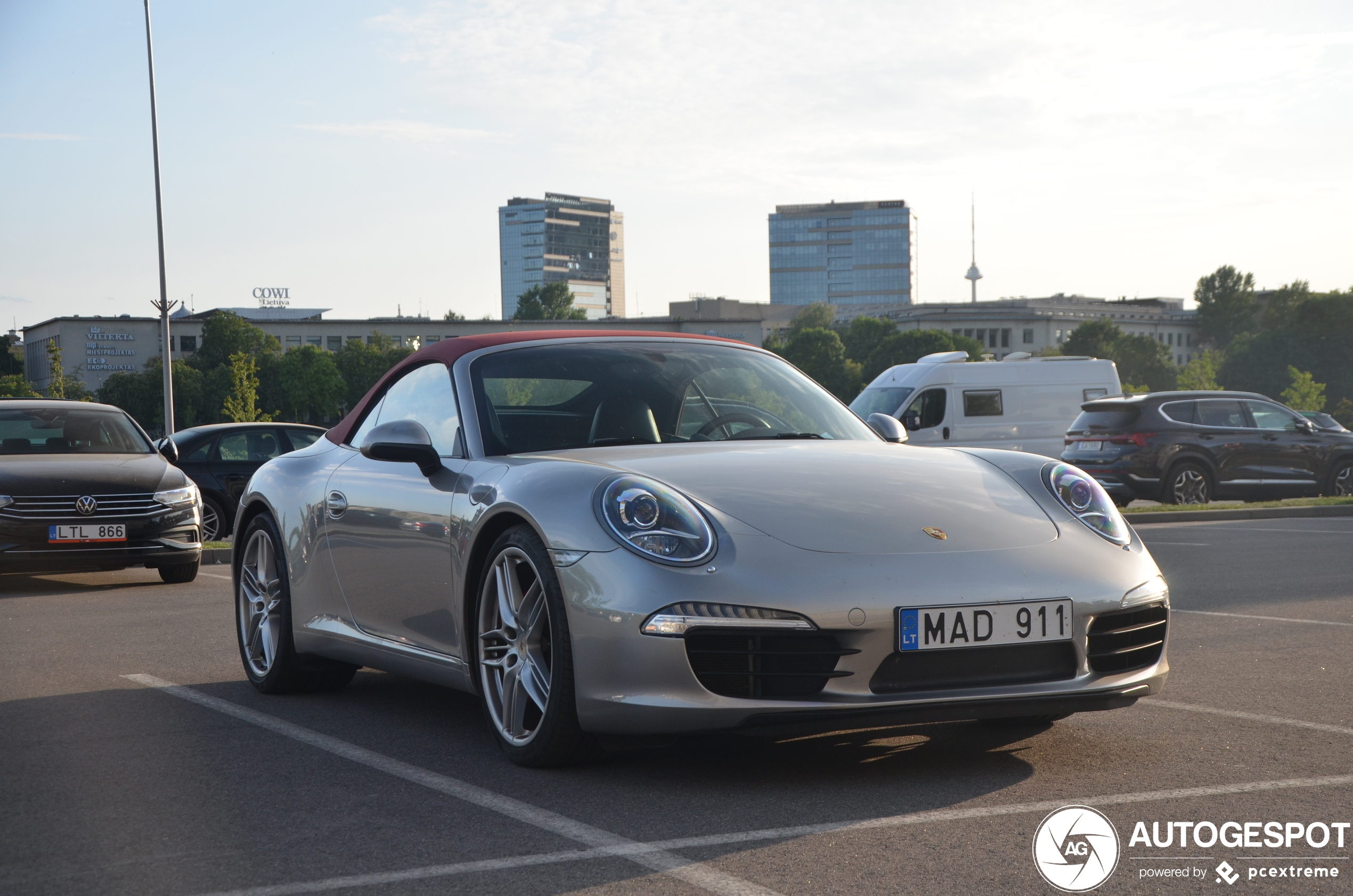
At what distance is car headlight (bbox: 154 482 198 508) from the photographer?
37.1 feet

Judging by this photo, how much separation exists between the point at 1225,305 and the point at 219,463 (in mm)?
161403

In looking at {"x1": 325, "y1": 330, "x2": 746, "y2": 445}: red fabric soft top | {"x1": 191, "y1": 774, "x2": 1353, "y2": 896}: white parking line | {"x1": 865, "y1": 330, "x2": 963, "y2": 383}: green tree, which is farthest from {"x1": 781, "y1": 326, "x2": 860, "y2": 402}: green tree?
{"x1": 191, "y1": 774, "x2": 1353, "y2": 896}: white parking line

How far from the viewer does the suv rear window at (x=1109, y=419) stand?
63.7 ft

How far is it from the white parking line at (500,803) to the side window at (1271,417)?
17024 millimetres

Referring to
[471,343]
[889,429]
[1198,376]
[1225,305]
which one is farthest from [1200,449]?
[1225,305]

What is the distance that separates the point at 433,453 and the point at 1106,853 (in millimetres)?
2580

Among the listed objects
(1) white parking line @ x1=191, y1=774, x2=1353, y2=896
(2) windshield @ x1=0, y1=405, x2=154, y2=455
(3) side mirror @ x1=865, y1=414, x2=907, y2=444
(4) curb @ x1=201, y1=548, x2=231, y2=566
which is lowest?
(4) curb @ x1=201, y1=548, x2=231, y2=566

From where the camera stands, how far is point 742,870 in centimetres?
321

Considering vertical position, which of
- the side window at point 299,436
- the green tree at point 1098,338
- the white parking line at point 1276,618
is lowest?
the white parking line at point 1276,618

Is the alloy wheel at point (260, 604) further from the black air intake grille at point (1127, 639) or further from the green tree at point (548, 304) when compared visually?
the green tree at point (548, 304)

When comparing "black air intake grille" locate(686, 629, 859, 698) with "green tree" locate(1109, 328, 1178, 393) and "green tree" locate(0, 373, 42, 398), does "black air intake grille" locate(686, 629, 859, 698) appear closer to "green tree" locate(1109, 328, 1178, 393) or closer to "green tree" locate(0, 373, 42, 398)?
"green tree" locate(0, 373, 42, 398)

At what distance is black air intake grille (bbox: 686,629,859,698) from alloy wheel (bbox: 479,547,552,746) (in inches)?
21.3

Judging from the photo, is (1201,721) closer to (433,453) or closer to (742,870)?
(742,870)

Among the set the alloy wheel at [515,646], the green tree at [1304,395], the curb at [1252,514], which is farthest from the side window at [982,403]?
the green tree at [1304,395]
